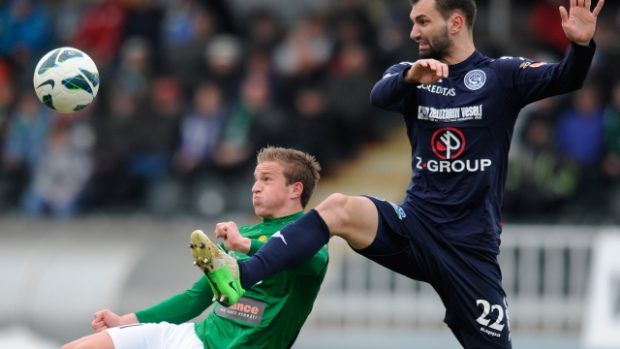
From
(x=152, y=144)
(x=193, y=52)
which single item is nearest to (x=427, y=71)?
(x=152, y=144)

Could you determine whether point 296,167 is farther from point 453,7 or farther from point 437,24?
point 453,7

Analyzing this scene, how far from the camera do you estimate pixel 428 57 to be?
340 inches

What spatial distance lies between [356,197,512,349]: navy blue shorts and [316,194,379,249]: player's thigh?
0.25ft

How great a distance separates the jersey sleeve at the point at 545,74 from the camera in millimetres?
8125

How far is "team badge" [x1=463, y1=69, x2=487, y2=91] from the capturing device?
28.1 ft

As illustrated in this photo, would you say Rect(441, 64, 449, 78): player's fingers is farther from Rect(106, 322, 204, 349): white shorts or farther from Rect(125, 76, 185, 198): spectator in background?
Rect(125, 76, 185, 198): spectator in background

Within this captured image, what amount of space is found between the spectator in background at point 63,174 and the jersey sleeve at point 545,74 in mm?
9264

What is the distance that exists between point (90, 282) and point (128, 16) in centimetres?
471

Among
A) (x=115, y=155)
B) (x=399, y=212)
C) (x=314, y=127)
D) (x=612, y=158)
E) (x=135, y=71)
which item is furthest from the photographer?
(x=135, y=71)

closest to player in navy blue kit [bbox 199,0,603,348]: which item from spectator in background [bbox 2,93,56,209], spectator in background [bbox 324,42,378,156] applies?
spectator in background [bbox 324,42,378,156]

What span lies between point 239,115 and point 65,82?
304 inches

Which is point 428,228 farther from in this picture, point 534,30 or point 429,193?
point 534,30

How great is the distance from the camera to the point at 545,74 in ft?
27.3

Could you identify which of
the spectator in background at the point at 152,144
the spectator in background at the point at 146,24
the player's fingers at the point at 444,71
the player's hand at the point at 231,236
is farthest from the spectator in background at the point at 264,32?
the player's hand at the point at 231,236
